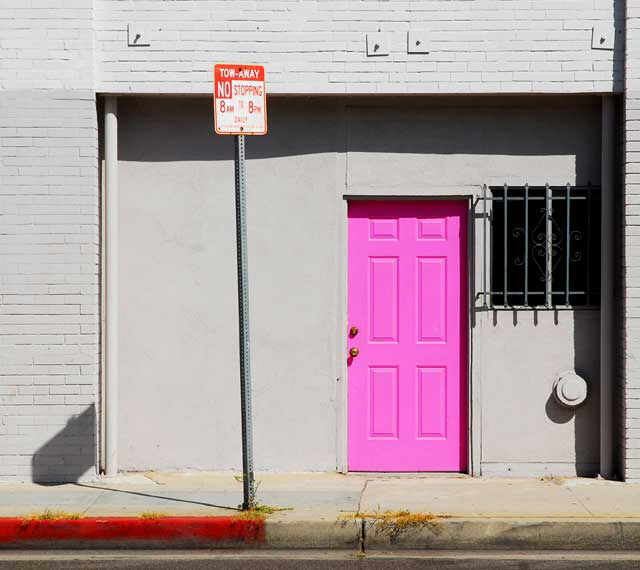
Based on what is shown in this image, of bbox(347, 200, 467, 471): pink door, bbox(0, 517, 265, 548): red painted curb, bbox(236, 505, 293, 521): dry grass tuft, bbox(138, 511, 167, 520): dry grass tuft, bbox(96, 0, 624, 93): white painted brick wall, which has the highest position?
bbox(96, 0, 624, 93): white painted brick wall

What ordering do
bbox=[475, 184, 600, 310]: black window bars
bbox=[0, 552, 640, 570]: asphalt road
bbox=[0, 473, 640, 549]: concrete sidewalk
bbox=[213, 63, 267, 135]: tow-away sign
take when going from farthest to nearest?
bbox=[475, 184, 600, 310]: black window bars → bbox=[213, 63, 267, 135]: tow-away sign → bbox=[0, 473, 640, 549]: concrete sidewalk → bbox=[0, 552, 640, 570]: asphalt road

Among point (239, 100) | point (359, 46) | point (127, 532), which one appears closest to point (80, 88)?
point (239, 100)

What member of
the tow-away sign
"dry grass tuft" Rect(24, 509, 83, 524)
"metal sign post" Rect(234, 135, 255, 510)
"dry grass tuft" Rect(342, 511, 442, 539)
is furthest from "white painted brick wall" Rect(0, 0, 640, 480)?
"dry grass tuft" Rect(342, 511, 442, 539)

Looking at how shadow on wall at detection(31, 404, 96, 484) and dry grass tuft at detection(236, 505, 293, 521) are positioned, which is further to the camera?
shadow on wall at detection(31, 404, 96, 484)

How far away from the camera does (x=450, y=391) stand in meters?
9.84

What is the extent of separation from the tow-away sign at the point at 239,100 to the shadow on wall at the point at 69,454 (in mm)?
2728

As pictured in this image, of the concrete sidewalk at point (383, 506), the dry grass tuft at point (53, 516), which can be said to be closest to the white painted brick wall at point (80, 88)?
the concrete sidewalk at point (383, 506)

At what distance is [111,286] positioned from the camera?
970cm

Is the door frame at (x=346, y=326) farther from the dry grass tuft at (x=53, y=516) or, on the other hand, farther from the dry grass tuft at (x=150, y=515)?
the dry grass tuft at (x=53, y=516)

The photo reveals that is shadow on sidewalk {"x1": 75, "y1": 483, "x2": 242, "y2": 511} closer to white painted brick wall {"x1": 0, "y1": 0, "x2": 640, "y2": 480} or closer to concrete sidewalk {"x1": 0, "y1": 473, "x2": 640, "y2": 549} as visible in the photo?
concrete sidewalk {"x1": 0, "y1": 473, "x2": 640, "y2": 549}

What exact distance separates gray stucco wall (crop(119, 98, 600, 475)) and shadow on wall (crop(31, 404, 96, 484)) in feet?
1.23

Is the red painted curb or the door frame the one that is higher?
the door frame

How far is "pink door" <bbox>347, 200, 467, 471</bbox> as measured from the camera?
9805mm

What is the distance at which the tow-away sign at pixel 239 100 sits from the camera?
8.09 m
